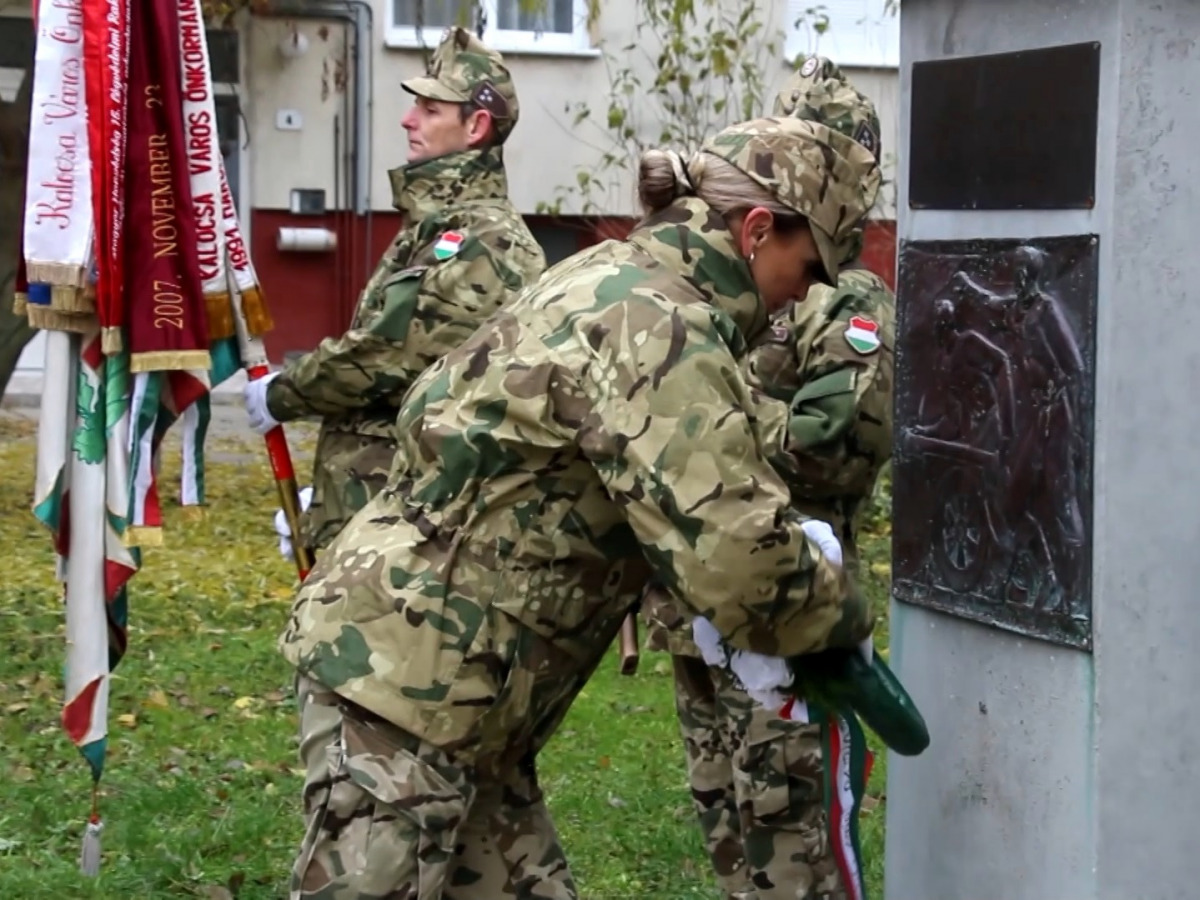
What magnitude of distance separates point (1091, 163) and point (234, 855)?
9.98 feet

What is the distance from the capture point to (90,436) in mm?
4609

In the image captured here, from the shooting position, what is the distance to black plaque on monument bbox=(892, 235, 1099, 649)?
3.43m

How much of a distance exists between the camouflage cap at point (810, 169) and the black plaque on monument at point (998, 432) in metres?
0.44

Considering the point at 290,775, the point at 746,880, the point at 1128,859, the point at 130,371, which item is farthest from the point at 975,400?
the point at 290,775

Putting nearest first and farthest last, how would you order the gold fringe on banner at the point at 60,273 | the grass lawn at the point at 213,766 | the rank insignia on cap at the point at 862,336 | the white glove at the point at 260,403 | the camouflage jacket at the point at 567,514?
the camouflage jacket at the point at 567,514
the rank insignia on cap at the point at 862,336
the gold fringe on banner at the point at 60,273
the grass lawn at the point at 213,766
the white glove at the point at 260,403

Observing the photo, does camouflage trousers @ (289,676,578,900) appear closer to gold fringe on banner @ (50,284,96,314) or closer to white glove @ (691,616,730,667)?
white glove @ (691,616,730,667)

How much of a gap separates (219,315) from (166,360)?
0.78ft

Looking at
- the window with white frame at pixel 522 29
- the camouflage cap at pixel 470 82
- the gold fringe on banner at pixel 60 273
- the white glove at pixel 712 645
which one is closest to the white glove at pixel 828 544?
the white glove at pixel 712 645

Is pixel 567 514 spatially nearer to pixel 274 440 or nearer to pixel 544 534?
pixel 544 534

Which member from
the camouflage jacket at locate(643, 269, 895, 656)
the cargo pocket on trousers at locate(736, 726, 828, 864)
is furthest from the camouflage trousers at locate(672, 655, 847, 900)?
the camouflage jacket at locate(643, 269, 895, 656)

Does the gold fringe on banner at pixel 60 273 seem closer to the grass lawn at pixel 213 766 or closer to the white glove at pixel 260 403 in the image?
the white glove at pixel 260 403

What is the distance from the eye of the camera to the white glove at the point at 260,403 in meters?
5.34

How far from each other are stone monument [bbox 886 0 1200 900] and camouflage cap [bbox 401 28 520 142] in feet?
6.44

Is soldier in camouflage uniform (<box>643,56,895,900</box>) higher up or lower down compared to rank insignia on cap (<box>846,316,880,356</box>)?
lower down
